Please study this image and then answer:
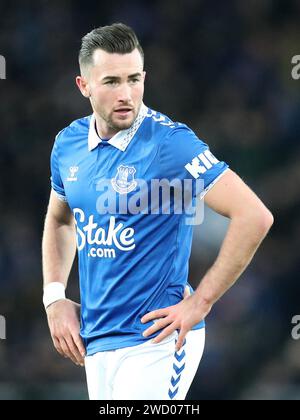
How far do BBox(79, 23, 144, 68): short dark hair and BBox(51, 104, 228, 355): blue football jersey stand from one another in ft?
1.11

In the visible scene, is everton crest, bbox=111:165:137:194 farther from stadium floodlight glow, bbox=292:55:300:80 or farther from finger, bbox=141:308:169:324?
stadium floodlight glow, bbox=292:55:300:80

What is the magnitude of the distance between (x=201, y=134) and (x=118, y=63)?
413cm

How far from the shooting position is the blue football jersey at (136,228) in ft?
13.3

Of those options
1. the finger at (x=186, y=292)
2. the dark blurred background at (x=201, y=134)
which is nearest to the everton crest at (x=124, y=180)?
the finger at (x=186, y=292)

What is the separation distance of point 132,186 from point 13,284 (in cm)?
412

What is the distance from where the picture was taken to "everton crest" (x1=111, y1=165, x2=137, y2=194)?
417 centimetres

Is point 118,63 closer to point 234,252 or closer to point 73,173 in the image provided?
point 73,173

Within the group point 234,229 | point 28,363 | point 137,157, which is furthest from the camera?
point 28,363

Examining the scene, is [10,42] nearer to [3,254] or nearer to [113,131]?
[3,254]

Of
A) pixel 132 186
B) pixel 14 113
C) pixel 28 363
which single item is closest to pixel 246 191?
pixel 132 186

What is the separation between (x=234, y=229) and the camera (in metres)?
3.92

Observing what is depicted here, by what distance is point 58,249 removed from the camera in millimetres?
4754

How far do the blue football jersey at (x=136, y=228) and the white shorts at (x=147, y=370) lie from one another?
5 centimetres

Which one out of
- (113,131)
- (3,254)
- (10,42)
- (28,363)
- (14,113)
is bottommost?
(28,363)
